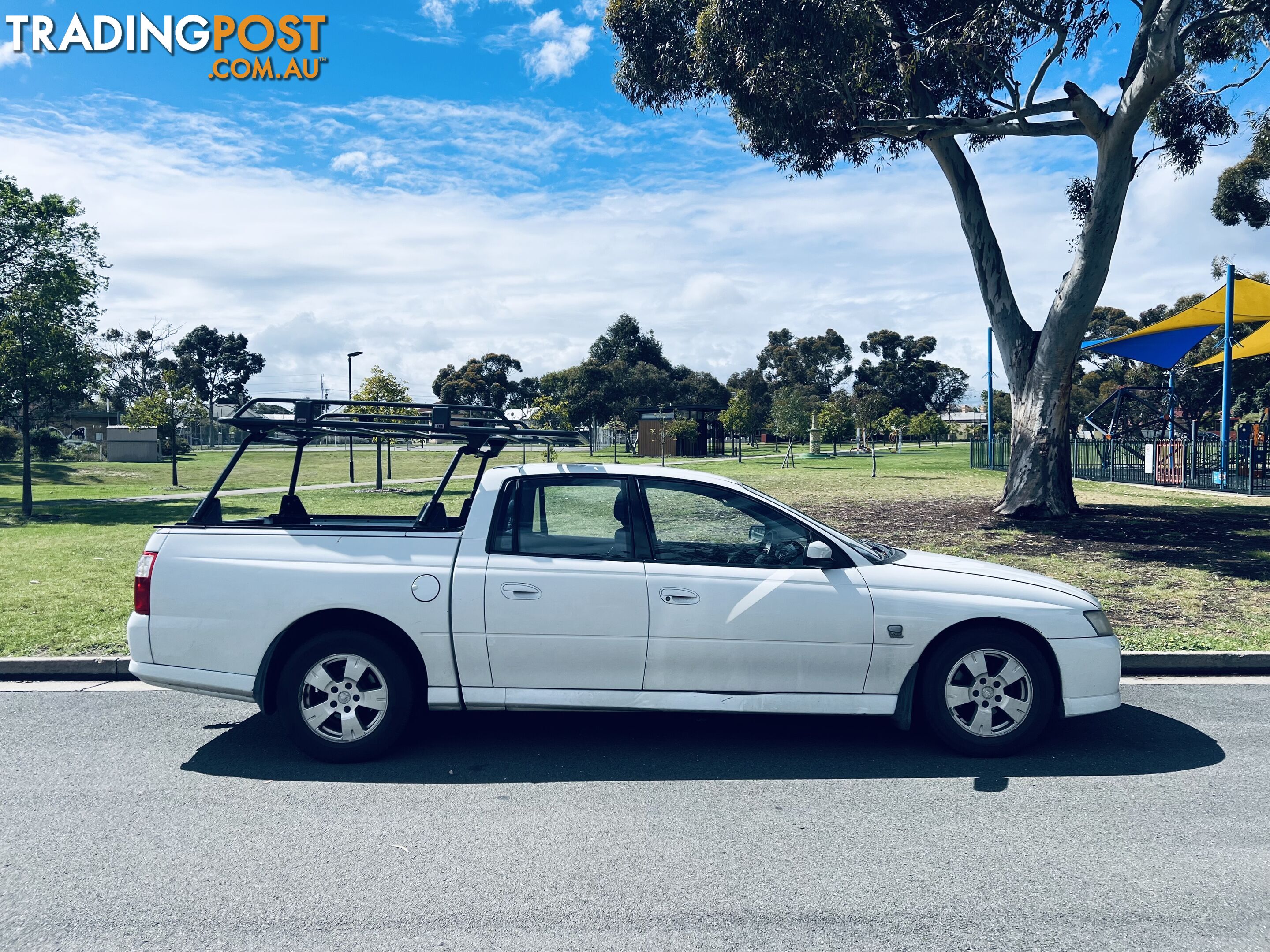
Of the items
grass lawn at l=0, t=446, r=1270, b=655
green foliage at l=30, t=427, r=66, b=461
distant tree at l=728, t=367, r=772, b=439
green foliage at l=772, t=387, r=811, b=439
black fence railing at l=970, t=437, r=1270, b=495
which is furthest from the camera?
distant tree at l=728, t=367, r=772, b=439

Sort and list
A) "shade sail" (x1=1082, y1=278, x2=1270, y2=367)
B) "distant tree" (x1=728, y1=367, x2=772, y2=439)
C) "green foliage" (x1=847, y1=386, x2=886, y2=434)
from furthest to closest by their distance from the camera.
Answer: "distant tree" (x1=728, y1=367, x2=772, y2=439), "green foliage" (x1=847, y1=386, x2=886, y2=434), "shade sail" (x1=1082, y1=278, x2=1270, y2=367)

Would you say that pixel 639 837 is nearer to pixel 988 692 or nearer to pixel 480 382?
pixel 988 692

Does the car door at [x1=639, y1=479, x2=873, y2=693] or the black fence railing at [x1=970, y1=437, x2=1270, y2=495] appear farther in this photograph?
the black fence railing at [x1=970, y1=437, x2=1270, y2=495]

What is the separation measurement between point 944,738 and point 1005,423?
76.2m

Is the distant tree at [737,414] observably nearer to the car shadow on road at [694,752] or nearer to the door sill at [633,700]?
the car shadow on road at [694,752]

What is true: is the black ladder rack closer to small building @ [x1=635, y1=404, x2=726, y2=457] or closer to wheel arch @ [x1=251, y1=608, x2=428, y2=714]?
wheel arch @ [x1=251, y1=608, x2=428, y2=714]

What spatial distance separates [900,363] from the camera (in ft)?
310

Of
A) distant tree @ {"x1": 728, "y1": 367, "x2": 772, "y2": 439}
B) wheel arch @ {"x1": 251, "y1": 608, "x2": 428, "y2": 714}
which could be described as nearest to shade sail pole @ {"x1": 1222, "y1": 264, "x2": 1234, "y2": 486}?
wheel arch @ {"x1": 251, "y1": 608, "x2": 428, "y2": 714}

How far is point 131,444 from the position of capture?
48281mm

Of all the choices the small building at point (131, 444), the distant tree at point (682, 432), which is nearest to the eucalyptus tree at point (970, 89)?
the distant tree at point (682, 432)

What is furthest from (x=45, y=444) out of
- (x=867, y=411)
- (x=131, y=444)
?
(x=867, y=411)

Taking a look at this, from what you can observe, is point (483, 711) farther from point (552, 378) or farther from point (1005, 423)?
point (1005, 423)

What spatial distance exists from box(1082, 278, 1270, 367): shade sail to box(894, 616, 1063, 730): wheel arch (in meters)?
19.8

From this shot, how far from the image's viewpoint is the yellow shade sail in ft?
76.7
